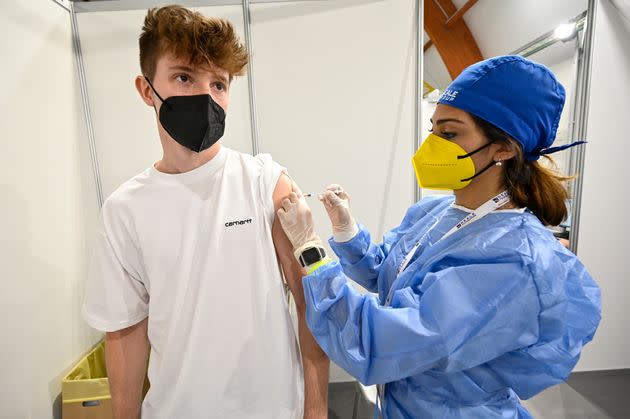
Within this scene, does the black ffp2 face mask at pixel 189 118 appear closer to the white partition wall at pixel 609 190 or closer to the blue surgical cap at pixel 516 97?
the blue surgical cap at pixel 516 97

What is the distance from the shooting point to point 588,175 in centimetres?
213

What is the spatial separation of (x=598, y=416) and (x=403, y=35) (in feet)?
9.26

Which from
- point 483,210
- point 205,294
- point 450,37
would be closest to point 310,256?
point 205,294

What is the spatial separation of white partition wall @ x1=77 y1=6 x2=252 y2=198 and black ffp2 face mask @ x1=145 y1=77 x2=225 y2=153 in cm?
124

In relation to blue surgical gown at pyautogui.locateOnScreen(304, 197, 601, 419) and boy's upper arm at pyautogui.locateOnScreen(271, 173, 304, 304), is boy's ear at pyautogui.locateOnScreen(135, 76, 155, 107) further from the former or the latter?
blue surgical gown at pyautogui.locateOnScreen(304, 197, 601, 419)

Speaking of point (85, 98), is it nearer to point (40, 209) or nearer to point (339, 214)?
point (40, 209)

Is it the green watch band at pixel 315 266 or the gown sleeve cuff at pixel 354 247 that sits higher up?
the green watch band at pixel 315 266

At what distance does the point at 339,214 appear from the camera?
3.94ft

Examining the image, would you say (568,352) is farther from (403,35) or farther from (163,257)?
(403,35)

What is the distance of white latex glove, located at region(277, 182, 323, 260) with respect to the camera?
30.8 inches

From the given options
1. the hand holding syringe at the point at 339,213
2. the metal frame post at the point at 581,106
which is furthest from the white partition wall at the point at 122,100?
the metal frame post at the point at 581,106

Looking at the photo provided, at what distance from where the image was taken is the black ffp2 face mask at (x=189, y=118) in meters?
0.76

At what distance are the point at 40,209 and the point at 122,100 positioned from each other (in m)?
0.83

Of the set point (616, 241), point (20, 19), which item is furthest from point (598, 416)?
point (20, 19)
